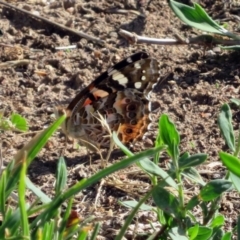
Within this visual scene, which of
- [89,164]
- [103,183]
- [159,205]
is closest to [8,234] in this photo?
[159,205]

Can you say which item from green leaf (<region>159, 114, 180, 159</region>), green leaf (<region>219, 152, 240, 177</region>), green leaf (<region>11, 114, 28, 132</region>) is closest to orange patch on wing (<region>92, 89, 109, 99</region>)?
green leaf (<region>11, 114, 28, 132</region>)

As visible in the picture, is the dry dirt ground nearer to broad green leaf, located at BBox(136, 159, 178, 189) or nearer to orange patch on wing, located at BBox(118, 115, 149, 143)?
orange patch on wing, located at BBox(118, 115, 149, 143)

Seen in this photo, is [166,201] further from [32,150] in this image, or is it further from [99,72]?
[99,72]

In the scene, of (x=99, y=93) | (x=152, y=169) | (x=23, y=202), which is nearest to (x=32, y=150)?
(x=23, y=202)

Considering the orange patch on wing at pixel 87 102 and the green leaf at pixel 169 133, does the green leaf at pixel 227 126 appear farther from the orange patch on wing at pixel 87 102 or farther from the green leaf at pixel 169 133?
the orange patch on wing at pixel 87 102

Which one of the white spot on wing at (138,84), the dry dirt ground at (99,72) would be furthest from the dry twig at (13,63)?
the white spot on wing at (138,84)

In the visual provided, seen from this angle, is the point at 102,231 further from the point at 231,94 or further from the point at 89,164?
the point at 231,94
